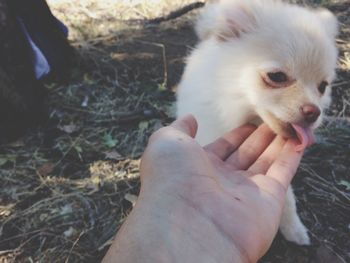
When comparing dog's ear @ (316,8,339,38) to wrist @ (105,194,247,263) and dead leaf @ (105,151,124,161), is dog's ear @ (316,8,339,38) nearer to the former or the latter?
wrist @ (105,194,247,263)

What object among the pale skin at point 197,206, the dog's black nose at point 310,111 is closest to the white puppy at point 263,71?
the dog's black nose at point 310,111

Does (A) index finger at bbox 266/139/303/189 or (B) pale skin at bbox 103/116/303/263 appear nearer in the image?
(B) pale skin at bbox 103/116/303/263

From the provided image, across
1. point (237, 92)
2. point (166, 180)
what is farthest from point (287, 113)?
point (166, 180)

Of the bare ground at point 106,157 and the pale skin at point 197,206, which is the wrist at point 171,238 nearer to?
the pale skin at point 197,206

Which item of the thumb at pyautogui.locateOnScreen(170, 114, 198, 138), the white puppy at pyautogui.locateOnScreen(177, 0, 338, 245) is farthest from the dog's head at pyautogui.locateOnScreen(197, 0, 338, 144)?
the thumb at pyautogui.locateOnScreen(170, 114, 198, 138)

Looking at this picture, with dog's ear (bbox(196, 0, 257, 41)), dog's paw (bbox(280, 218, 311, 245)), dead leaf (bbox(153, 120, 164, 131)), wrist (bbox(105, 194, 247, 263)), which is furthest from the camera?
dead leaf (bbox(153, 120, 164, 131))

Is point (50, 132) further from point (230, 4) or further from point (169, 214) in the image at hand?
point (169, 214)
